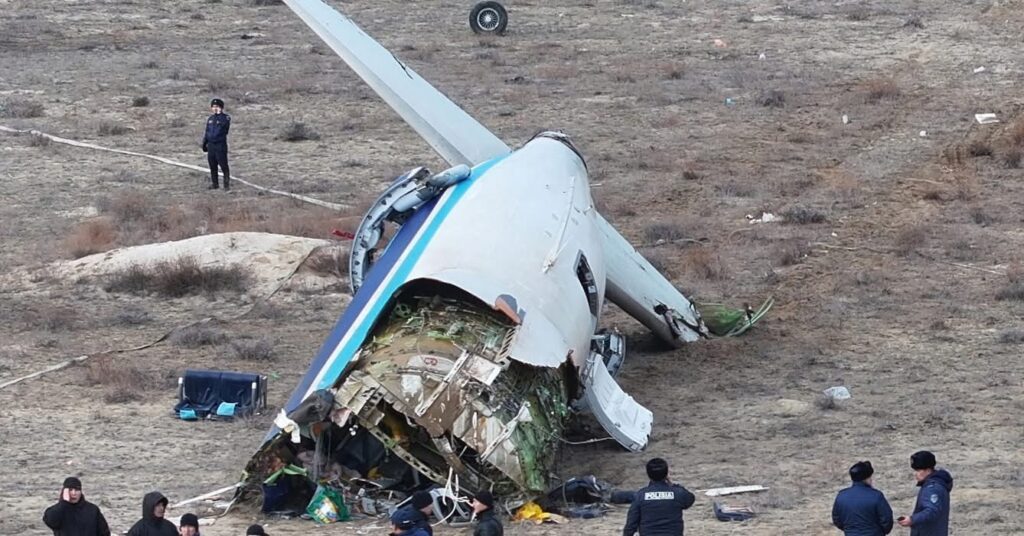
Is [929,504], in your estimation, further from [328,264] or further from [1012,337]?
[328,264]

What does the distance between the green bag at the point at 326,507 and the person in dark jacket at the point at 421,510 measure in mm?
802

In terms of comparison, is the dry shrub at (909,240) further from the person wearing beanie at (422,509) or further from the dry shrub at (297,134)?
the person wearing beanie at (422,509)

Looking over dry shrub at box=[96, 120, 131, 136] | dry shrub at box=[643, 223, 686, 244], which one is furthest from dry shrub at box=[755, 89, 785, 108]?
dry shrub at box=[96, 120, 131, 136]

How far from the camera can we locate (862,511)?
48.8 ft

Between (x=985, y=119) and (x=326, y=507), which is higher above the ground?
(x=326, y=507)

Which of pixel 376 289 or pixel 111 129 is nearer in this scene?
pixel 376 289

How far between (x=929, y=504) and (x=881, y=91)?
29.0 metres

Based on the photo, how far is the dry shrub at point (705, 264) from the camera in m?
29.3

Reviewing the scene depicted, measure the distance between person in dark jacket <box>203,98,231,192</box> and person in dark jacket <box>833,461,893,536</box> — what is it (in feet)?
69.8

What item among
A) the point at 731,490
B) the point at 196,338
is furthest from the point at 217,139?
the point at 731,490

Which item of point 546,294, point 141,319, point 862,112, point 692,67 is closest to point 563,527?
point 546,294

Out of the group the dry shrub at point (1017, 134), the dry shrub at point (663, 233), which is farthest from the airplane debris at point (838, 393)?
the dry shrub at point (1017, 134)

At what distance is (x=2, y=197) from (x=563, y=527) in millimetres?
19957

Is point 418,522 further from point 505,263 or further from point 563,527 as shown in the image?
point 505,263
